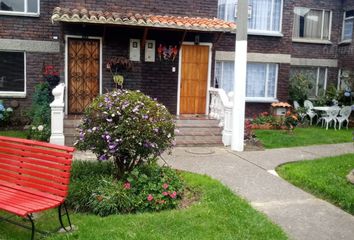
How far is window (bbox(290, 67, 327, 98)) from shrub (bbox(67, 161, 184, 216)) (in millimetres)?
13124

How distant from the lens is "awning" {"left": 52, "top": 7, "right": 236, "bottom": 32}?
451 inches

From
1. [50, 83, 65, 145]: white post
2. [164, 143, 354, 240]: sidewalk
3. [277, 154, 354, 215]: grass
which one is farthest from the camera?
[50, 83, 65, 145]: white post

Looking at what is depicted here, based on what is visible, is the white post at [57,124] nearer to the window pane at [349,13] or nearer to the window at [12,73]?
the window at [12,73]

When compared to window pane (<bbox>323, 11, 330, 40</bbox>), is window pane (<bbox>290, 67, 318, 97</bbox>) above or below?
below

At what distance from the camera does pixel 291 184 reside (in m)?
7.76

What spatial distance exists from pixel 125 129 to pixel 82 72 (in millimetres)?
7650

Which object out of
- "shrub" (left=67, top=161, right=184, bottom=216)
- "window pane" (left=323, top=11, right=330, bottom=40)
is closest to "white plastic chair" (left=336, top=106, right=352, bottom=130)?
"window pane" (left=323, top=11, right=330, bottom=40)

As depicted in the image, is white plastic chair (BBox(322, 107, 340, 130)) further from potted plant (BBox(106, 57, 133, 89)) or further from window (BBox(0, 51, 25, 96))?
window (BBox(0, 51, 25, 96))

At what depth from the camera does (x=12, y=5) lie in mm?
14359

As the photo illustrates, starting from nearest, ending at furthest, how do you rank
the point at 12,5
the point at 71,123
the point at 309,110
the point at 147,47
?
the point at 71,123 → the point at 147,47 → the point at 12,5 → the point at 309,110

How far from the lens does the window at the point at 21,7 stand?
14.3m

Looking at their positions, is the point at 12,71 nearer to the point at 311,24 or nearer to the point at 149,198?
the point at 149,198

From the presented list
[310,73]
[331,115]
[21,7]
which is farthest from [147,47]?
[310,73]

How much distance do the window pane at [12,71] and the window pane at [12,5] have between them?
1.50 meters
